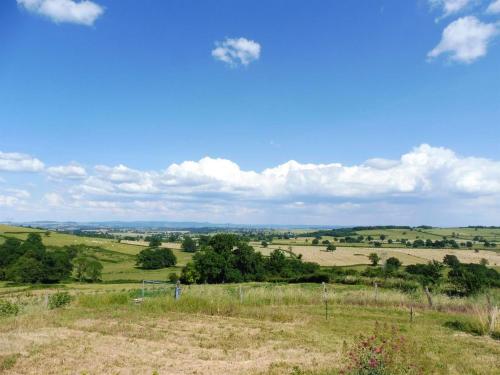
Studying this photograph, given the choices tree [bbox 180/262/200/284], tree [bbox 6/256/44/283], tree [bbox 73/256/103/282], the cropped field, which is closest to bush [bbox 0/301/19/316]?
tree [bbox 180/262/200/284]

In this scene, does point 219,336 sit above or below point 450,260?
above

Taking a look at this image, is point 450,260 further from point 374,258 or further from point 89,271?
point 89,271

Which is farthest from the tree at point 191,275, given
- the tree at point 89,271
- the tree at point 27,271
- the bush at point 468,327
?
the bush at point 468,327

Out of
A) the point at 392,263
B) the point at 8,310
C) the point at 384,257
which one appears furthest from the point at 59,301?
the point at 384,257

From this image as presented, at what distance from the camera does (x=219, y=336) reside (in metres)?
17.3

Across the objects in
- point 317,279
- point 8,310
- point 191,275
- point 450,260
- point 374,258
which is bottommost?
point 191,275

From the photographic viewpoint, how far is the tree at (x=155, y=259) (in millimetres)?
101000

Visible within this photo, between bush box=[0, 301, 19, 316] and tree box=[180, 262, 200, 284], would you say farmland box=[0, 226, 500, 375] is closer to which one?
bush box=[0, 301, 19, 316]

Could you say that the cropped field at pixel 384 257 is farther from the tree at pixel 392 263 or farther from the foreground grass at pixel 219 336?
the foreground grass at pixel 219 336

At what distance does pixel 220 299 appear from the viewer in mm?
26438

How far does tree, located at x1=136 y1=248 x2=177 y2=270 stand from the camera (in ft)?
331

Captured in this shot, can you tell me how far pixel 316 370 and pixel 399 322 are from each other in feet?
36.0

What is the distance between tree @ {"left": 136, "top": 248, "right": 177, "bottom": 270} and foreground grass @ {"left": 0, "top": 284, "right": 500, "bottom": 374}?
76108mm

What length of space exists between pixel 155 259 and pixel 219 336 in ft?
292
